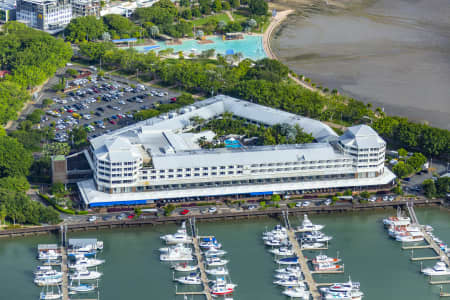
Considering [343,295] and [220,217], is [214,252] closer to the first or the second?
[220,217]

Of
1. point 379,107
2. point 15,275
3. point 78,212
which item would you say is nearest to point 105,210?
point 78,212

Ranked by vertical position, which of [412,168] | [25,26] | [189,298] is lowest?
[189,298]

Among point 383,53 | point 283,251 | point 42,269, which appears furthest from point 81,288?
point 383,53

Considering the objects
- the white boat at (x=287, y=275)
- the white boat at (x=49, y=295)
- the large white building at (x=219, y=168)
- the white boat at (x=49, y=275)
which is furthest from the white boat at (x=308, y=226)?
the white boat at (x=49, y=295)

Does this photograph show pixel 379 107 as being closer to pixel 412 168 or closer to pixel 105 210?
pixel 412 168

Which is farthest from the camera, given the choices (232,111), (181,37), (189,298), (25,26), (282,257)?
(181,37)

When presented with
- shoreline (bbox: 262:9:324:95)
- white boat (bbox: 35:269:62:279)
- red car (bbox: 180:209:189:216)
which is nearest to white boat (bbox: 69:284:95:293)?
white boat (bbox: 35:269:62:279)

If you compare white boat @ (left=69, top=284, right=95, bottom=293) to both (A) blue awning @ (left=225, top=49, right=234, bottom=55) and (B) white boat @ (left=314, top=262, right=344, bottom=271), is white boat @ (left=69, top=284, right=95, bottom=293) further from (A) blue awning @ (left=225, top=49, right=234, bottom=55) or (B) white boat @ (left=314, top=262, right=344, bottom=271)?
(A) blue awning @ (left=225, top=49, right=234, bottom=55)
